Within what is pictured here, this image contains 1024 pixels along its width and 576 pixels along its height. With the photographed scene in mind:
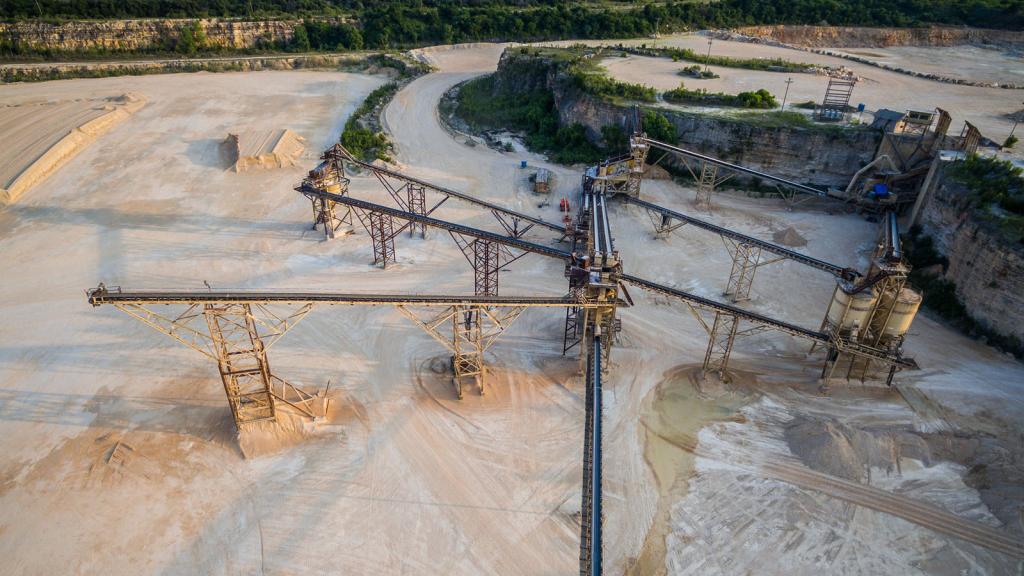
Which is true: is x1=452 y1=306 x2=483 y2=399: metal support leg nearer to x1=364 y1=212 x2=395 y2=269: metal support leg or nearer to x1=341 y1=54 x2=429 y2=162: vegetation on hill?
x1=364 y1=212 x2=395 y2=269: metal support leg

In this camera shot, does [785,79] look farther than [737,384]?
Yes

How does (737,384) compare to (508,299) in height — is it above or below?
below

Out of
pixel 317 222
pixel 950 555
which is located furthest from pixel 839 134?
pixel 317 222

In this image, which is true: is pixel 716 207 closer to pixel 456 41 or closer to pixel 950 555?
pixel 950 555

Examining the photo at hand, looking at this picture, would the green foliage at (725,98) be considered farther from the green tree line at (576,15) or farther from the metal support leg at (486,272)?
the green tree line at (576,15)

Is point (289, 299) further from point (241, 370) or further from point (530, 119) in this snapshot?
point (530, 119)
